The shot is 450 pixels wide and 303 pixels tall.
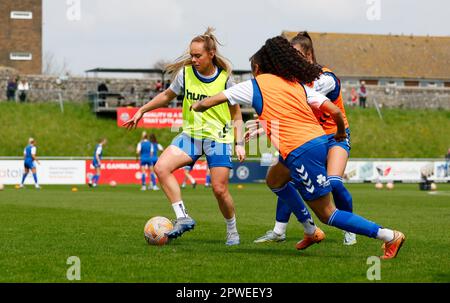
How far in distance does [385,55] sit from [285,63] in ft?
287

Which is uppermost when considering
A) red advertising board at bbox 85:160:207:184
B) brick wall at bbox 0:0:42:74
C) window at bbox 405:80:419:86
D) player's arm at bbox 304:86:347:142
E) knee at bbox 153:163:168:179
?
brick wall at bbox 0:0:42:74

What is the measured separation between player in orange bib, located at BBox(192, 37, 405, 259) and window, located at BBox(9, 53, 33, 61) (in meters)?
62.6

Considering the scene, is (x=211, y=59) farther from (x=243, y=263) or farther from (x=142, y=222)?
(x=142, y=222)

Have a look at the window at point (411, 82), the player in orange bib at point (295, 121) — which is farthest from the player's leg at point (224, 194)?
the window at point (411, 82)

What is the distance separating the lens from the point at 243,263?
27.8 ft

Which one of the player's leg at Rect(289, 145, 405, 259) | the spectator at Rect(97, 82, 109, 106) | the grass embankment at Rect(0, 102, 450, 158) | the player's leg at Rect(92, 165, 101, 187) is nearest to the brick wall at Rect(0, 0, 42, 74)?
the grass embankment at Rect(0, 102, 450, 158)

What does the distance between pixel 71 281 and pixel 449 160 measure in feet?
126

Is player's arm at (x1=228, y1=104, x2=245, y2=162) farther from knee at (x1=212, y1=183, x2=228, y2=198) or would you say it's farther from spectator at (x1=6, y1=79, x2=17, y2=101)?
spectator at (x1=6, y1=79, x2=17, y2=101)

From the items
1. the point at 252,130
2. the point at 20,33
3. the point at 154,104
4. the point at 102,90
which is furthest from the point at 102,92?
the point at 252,130

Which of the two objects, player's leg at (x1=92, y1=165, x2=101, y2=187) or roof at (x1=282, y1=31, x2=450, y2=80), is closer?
player's leg at (x1=92, y1=165, x2=101, y2=187)

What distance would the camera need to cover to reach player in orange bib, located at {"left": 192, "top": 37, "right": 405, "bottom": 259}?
27.8 ft

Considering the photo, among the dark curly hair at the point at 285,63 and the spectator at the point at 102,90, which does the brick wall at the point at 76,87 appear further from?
the dark curly hair at the point at 285,63

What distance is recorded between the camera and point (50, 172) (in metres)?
38.8

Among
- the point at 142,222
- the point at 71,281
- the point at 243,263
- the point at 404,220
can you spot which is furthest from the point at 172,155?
the point at 404,220
